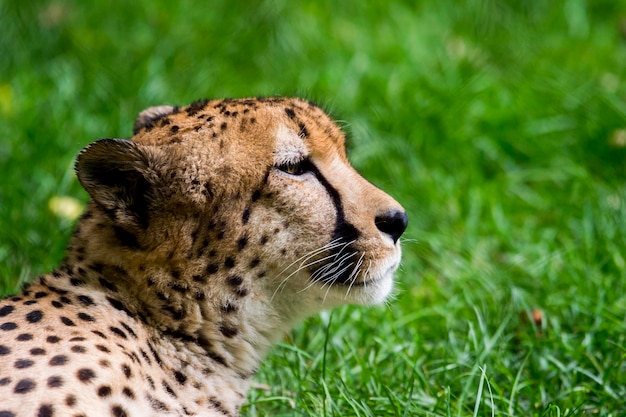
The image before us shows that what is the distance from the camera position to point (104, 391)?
271 cm

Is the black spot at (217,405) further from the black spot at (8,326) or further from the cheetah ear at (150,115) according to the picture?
the cheetah ear at (150,115)

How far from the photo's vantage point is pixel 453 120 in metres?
6.05

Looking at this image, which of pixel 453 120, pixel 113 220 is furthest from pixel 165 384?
pixel 453 120

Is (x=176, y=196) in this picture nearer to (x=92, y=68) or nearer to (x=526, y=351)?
(x=526, y=351)

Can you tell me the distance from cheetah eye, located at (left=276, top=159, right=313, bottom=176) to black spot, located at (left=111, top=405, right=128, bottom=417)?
0.96 metres

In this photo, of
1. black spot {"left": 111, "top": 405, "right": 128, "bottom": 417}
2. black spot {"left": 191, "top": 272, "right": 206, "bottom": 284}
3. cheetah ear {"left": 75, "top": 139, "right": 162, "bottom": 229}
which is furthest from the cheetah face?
black spot {"left": 111, "top": 405, "right": 128, "bottom": 417}

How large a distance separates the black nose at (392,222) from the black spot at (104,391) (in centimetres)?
103

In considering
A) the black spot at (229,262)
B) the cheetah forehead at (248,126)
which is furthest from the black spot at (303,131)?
the black spot at (229,262)

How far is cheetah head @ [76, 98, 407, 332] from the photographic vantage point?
311 cm

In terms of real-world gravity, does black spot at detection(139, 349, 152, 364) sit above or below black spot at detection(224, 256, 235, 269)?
below

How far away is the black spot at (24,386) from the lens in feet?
8.58

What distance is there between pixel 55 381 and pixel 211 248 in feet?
2.30

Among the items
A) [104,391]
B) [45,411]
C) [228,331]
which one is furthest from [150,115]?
[45,411]

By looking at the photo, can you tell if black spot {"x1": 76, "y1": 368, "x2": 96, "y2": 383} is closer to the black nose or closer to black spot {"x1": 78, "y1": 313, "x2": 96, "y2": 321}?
black spot {"x1": 78, "y1": 313, "x2": 96, "y2": 321}
